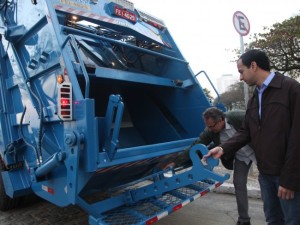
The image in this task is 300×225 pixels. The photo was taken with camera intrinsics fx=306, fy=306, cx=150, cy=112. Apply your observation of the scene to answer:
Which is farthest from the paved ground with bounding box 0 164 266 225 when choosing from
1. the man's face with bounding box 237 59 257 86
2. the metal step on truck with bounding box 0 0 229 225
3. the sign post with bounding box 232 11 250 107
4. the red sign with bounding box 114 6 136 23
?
the red sign with bounding box 114 6 136 23

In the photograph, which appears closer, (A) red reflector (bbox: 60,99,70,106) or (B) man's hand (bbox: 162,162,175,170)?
(A) red reflector (bbox: 60,99,70,106)

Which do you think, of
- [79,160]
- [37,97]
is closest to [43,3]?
[37,97]

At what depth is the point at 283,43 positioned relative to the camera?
476 inches

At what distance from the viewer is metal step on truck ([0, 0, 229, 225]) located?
241cm

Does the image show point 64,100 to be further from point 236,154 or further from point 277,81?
point 236,154

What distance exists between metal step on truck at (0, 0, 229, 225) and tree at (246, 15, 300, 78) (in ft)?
29.3

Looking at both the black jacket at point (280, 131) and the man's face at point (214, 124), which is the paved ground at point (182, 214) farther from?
the black jacket at point (280, 131)

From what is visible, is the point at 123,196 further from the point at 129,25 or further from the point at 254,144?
the point at 129,25

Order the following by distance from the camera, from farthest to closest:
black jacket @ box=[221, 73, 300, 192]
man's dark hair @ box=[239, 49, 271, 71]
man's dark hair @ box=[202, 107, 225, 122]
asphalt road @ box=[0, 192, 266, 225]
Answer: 1. asphalt road @ box=[0, 192, 266, 225]
2. man's dark hair @ box=[202, 107, 225, 122]
3. man's dark hair @ box=[239, 49, 271, 71]
4. black jacket @ box=[221, 73, 300, 192]

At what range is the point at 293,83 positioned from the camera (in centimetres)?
190

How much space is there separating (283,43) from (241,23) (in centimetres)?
798

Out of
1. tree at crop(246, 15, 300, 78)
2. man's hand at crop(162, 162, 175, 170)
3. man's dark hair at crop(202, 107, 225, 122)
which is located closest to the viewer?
man's dark hair at crop(202, 107, 225, 122)

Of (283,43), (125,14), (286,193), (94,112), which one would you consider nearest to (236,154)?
(286,193)

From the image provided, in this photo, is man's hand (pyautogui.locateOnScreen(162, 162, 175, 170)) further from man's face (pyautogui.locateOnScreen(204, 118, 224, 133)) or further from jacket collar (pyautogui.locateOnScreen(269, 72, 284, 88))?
jacket collar (pyautogui.locateOnScreen(269, 72, 284, 88))
